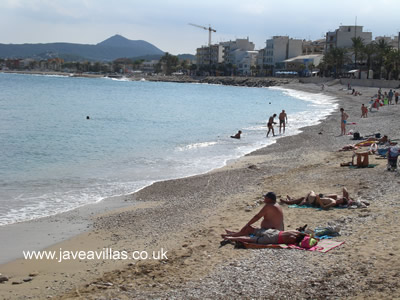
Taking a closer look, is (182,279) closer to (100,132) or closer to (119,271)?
(119,271)

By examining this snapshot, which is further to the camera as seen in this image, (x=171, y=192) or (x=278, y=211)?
(x=171, y=192)

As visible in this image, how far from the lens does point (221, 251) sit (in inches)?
320

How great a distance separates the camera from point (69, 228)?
10305 mm

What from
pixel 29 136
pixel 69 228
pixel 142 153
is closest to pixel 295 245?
pixel 69 228

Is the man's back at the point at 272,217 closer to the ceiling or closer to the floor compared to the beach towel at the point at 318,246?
closer to the ceiling

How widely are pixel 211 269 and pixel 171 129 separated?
26.6 meters

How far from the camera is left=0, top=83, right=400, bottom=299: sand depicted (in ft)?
21.2

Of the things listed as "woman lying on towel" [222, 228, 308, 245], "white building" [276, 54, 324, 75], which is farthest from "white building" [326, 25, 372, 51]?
"woman lying on towel" [222, 228, 308, 245]

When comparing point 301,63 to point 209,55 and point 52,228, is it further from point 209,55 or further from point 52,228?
point 52,228

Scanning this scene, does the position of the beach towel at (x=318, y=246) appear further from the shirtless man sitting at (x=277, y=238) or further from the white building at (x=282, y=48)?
the white building at (x=282, y=48)

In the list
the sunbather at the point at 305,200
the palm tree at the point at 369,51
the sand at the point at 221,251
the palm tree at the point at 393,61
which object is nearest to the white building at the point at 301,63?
the palm tree at the point at 369,51

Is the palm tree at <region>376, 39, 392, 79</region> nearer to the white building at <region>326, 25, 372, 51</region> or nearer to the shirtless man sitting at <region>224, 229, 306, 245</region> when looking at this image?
the white building at <region>326, 25, 372, 51</region>

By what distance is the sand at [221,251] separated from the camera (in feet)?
21.2

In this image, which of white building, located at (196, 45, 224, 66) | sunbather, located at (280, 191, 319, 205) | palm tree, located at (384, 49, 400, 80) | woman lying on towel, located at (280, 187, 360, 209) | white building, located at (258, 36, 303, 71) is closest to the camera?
woman lying on towel, located at (280, 187, 360, 209)
